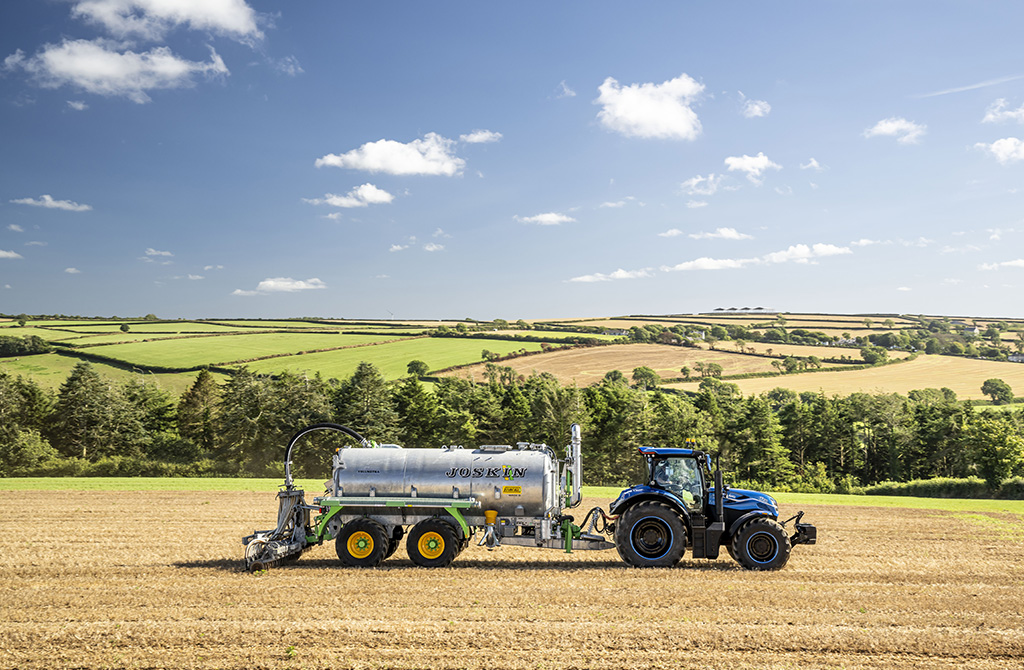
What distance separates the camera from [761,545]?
47.1 feet

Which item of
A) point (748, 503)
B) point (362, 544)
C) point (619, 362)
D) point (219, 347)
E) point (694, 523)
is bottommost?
point (362, 544)

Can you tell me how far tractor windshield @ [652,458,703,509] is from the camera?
1462cm

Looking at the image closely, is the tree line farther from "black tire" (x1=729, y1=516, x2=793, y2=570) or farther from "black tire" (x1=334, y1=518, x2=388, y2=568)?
"black tire" (x1=729, y1=516, x2=793, y2=570)

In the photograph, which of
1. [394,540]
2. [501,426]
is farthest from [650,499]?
[501,426]

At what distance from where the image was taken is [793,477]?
57375 mm

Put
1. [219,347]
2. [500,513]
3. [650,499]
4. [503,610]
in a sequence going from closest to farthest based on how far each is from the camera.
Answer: [503,610] < [650,499] < [500,513] < [219,347]

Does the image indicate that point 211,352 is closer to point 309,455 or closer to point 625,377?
point 309,455

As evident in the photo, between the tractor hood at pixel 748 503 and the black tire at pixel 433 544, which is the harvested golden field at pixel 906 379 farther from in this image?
the black tire at pixel 433 544

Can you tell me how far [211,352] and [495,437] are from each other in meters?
45.0

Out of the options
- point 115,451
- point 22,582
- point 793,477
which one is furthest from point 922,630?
point 115,451

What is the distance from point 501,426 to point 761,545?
46.1 metres

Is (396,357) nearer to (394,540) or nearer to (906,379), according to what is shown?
(394,540)

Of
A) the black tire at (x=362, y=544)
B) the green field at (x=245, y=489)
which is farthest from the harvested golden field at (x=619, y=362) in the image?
the black tire at (x=362, y=544)

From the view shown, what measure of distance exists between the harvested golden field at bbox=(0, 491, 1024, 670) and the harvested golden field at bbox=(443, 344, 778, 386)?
5784 cm
